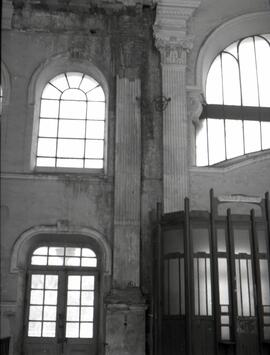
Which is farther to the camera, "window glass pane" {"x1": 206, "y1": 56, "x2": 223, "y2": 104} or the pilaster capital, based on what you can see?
"window glass pane" {"x1": 206, "y1": 56, "x2": 223, "y2": 104}

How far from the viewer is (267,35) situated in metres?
15.9

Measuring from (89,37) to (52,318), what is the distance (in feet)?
24.6

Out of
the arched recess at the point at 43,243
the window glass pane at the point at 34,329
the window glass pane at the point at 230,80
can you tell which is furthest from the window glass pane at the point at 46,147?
the window glass pane at the point at 230,80

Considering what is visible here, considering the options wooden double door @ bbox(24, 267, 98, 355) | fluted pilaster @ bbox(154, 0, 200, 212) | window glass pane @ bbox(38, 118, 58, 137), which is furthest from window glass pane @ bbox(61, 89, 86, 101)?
wooden double door @ bbox(24, 267, 98, 355)

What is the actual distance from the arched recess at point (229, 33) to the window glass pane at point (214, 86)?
0.24 meters

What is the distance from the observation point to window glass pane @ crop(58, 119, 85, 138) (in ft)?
46.1

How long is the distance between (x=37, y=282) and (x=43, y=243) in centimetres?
98

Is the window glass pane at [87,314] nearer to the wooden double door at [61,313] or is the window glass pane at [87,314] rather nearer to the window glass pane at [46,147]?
the wooden double door at [61,313]

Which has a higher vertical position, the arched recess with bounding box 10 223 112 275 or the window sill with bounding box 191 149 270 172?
the window sill with bounding box 191 149 270 172

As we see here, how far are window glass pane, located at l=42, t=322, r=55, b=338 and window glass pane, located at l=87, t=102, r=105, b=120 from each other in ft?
17.9

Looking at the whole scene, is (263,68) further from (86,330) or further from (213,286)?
(86,330)

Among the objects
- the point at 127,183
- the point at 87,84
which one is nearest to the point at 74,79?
the point at 87,84

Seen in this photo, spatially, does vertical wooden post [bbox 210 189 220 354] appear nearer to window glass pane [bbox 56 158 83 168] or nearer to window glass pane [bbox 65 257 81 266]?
window glass pane [bbox 65 257 81 266]

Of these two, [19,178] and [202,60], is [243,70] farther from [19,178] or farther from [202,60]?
[19,178]
